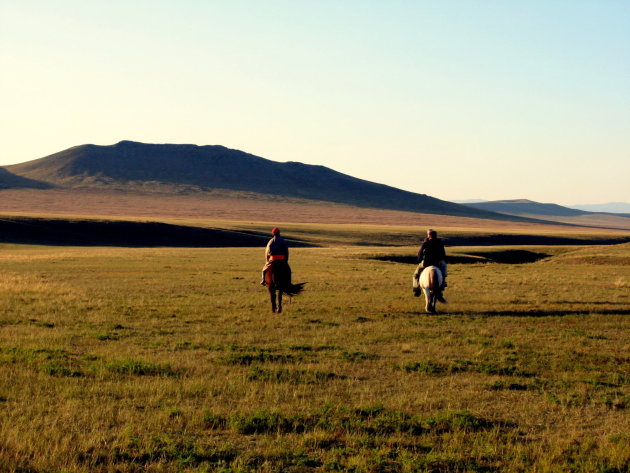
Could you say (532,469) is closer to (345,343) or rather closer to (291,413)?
(291,413)

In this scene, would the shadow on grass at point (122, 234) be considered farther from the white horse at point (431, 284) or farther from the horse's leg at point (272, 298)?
the white horse at point (431, 284)

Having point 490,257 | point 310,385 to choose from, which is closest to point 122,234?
point 490,257

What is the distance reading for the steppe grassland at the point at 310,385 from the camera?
7633 mm

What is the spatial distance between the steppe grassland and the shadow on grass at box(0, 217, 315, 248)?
6451 cm

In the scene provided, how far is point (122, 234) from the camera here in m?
91.8

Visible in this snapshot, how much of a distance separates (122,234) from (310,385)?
277 feet

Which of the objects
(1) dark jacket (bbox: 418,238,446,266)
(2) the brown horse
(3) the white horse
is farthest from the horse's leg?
(1) dark jacket (bbox: 418,238,446,266)

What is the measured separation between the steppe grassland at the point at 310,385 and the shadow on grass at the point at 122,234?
212 ft

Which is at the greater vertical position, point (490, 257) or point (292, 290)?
point (292, 290)

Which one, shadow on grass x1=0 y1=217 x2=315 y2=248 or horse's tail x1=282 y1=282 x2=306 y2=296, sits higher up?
horse's tail x1=282 y1=282 x2=306 y2=296

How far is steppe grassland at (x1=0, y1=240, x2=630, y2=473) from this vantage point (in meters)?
7.63

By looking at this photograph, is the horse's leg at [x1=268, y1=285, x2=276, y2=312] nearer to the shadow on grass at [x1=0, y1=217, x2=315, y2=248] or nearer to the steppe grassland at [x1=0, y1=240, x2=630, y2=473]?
the steppe grassland at [x1=0, y1=240, x2=630, y2=473]

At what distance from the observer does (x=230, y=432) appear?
27.5 feet

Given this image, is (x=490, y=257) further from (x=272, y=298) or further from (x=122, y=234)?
(x=122, y=234)
